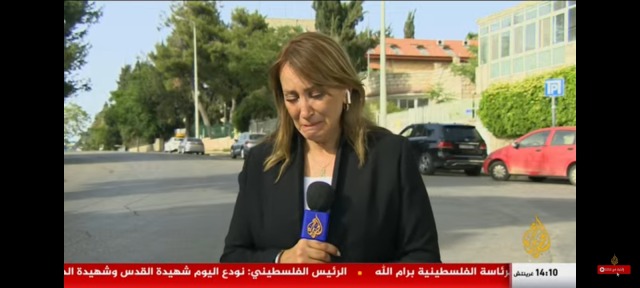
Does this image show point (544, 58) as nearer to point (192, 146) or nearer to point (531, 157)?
point (531, 157)

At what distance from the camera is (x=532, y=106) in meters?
16.3

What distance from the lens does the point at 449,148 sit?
13.6 metres

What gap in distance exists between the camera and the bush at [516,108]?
15883 mm

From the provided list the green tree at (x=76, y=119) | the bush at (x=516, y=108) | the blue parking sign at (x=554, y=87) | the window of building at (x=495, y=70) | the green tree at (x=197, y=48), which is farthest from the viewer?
the window of building at (x=495, y=70)

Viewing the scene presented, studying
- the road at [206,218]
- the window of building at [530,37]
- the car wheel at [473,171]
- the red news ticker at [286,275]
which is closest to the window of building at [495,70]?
the window of building at [530,37]

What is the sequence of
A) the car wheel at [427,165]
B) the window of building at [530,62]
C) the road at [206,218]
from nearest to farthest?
1. the road at [206,218]
2. the car wheel at [427,165]
3. the window of building at [530,62]

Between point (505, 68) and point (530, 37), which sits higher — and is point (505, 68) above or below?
below

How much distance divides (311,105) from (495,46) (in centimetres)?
2064

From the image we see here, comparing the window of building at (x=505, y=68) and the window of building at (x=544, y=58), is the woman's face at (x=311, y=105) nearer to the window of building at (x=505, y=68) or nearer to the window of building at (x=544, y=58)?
the window of building at (x=544, y=58)

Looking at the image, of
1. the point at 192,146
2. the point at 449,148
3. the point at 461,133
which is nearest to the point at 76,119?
the point at 449,148

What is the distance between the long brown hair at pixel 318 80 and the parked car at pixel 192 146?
28.2 m
